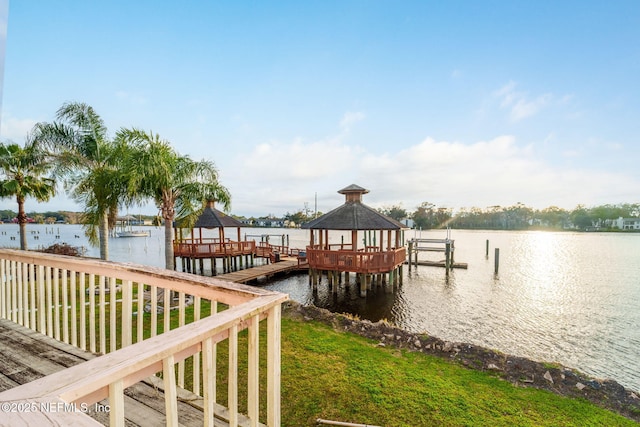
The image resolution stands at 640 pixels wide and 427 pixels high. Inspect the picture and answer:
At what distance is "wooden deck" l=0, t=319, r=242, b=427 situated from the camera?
230 centimetres

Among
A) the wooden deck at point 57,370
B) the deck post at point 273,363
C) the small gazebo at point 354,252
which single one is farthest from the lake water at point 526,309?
the wooden deck at point 57,370

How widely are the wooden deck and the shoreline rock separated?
5.60m

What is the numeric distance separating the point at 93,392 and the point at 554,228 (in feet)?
424

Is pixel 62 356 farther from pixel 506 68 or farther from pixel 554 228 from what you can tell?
pixel 554 228

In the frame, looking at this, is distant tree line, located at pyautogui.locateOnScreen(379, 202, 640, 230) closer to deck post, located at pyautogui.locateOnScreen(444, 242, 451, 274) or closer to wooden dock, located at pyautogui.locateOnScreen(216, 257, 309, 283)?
deck post, located at pyautogui.locateOnScreen(444, 242, 451, 274)

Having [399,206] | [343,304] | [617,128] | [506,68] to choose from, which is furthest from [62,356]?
[399,206]

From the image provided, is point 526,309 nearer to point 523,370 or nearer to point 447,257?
point 447,257

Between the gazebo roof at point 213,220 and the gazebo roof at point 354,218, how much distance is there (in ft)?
23.2

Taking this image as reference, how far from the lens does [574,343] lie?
9.62 meters

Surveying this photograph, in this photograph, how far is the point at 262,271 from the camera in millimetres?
17781

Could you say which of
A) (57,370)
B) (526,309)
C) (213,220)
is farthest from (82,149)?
(526,309)

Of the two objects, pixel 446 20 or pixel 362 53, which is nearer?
pixel 446 20

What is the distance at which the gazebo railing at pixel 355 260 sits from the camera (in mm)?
15070

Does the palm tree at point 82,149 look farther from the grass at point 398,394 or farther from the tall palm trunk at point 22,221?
the grass at point 398,394
